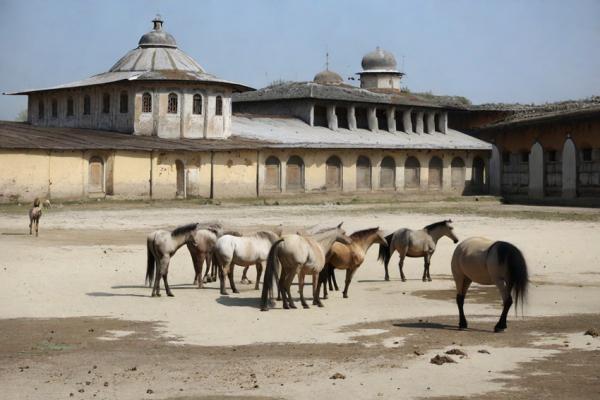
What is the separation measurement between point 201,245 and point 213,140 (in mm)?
34392

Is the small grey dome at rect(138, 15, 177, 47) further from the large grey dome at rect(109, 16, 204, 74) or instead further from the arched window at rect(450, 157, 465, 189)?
the arched window at rect(450, 157, 465, 189)

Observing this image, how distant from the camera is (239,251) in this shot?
59.5ft

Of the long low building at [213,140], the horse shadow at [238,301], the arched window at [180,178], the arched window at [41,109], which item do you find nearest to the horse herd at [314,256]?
the horse shadow at [238,301]

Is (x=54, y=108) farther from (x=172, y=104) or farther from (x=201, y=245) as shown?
(x=201, y=245)

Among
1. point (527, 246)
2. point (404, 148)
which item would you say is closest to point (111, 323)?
point (527, 246)

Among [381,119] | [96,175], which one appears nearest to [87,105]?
[96,175]

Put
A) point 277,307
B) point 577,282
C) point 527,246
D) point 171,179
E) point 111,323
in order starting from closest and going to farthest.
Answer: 1. point 111,323
2. point 277,307
3. point 577,282
4. point 527,246
5. point 171,179

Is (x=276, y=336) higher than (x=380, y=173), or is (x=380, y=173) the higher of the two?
(x=380, y=173)

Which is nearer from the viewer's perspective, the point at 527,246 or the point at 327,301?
the point at 327,301

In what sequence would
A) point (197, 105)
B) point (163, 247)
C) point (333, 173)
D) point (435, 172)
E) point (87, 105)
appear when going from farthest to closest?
point (435, 172) < point (333, 173) < point (87, 105) < point (197, 105) < point (163, 247)

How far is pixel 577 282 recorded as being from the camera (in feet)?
65.2

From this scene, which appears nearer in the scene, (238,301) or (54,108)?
(238,301)

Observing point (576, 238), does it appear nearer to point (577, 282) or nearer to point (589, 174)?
point (577, 282)

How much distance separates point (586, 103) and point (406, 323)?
46856 mm
